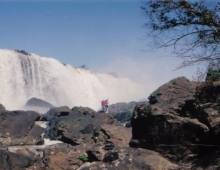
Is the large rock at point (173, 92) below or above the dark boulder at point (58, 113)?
above

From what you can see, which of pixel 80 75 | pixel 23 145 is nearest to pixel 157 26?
pixel 23 145

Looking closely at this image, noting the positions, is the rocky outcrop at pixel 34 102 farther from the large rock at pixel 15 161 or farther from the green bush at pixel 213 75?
the green bush at pixel 213 75

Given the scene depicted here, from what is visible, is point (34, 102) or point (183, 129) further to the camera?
point (34, 102)

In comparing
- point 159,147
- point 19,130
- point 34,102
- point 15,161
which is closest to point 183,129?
point 159,147

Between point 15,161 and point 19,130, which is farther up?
point 19,130

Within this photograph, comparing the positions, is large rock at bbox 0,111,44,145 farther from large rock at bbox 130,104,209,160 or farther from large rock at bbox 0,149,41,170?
large rock at bbox 130,104,209,160

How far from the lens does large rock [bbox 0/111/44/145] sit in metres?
18.6

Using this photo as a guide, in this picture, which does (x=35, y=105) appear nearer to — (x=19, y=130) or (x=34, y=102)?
(x=34, y=102)

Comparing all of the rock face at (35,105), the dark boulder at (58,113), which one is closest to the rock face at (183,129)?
the dark boulder at (58,113)

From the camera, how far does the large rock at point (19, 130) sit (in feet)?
61.0

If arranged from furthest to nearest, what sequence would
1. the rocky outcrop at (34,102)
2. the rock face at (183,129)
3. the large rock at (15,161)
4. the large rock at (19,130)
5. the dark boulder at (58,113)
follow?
the rocky outcrop at (34,102) → the dark boulder at (58,113) → the large rock at (19,130) → the large rock at (15,161) → the rock face at (183,129)

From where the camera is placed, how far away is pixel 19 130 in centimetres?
1916

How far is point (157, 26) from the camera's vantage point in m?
→ 7.94

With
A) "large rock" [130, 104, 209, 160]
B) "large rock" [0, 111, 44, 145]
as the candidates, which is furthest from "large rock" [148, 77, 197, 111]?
"large rock" [130, 104, 209, 160]
